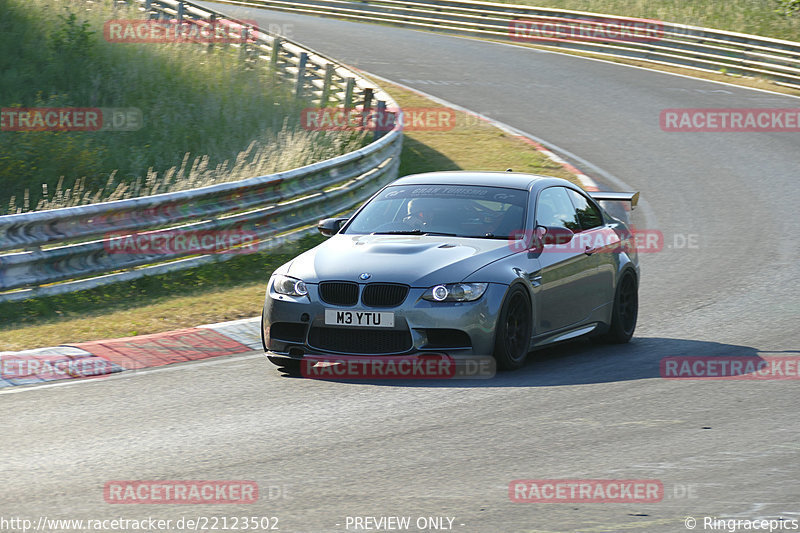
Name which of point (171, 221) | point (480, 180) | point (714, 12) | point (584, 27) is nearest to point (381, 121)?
point (171, 221)

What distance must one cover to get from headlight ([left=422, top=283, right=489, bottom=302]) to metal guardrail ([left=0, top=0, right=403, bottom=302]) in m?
4.32

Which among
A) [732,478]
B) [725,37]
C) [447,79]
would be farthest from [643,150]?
[732,478]

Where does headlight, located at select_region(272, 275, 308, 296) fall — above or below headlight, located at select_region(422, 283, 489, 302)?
below

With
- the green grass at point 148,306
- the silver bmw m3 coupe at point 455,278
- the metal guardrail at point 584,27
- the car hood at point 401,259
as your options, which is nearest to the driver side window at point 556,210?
the silver bmw m3 coupe at point 455,278

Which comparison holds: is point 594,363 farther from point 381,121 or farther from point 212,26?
point 212,26

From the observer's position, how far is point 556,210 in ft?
33.0

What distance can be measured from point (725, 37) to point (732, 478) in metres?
26.3

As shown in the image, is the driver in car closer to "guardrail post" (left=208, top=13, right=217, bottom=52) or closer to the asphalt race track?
the asphalt race track

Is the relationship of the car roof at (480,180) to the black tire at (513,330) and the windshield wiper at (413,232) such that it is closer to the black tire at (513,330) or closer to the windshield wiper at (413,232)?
the windshield wiper at (413,232)

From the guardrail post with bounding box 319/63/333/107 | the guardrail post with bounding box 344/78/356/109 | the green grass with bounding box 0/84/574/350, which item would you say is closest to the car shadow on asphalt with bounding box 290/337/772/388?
the green grass with bounding box 0/84/574/350

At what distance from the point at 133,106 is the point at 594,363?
14485 millimetres

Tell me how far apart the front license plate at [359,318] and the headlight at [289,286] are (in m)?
0.31

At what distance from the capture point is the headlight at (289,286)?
8656 millimetres

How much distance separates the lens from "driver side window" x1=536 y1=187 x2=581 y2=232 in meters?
9.78
